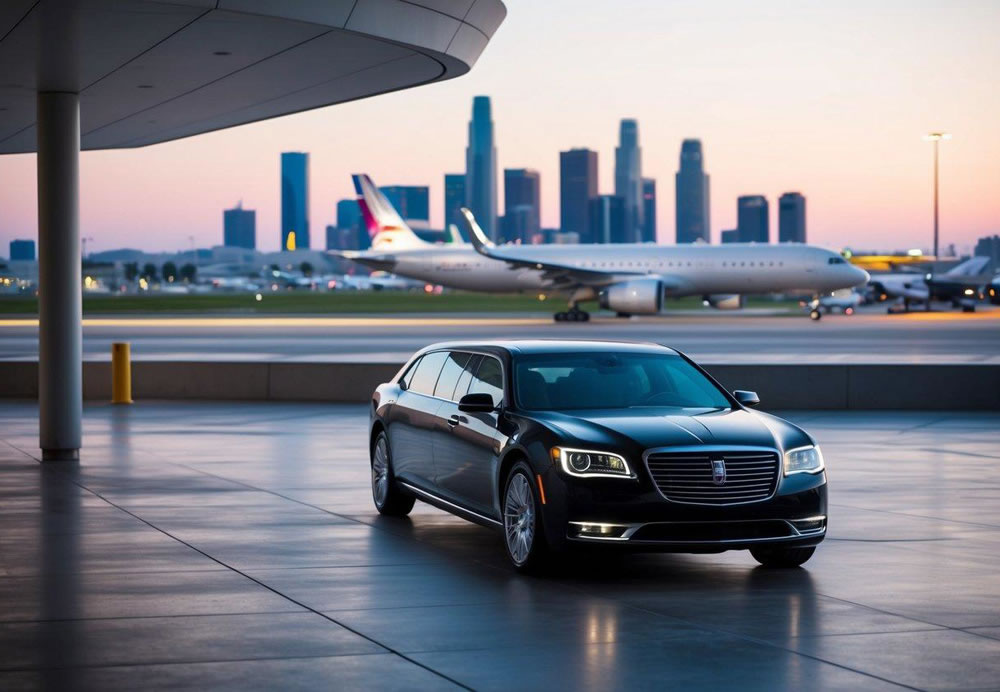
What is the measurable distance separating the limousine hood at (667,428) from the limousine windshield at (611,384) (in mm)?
286

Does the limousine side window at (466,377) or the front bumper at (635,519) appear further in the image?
the limousine side window at (466,377)

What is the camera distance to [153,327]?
66.1 meters

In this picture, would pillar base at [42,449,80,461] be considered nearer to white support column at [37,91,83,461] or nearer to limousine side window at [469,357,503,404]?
white support column at [37,91,83,461]

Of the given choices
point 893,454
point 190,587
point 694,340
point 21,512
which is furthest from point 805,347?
point 190,587

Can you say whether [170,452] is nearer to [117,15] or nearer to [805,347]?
[117,15]

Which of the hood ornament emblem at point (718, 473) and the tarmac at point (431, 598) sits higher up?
the hood ornament emblem at point (718, 473)

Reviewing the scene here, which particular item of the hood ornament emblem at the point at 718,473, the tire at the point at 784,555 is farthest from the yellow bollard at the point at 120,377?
the hood ornament emblem at the point at 718,473

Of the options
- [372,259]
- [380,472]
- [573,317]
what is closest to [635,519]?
[380,472]

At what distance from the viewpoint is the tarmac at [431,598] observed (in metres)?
7.23

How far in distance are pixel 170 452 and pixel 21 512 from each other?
5.29m

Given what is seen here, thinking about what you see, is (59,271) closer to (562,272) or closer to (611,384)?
(611,384)

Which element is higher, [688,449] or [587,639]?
[688,449]

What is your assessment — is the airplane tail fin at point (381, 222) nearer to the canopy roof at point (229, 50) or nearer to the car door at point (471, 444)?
the canopy roof at point (229, 50)

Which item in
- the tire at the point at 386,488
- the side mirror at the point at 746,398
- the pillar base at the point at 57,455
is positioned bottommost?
the pillar base at the point at 57,455
